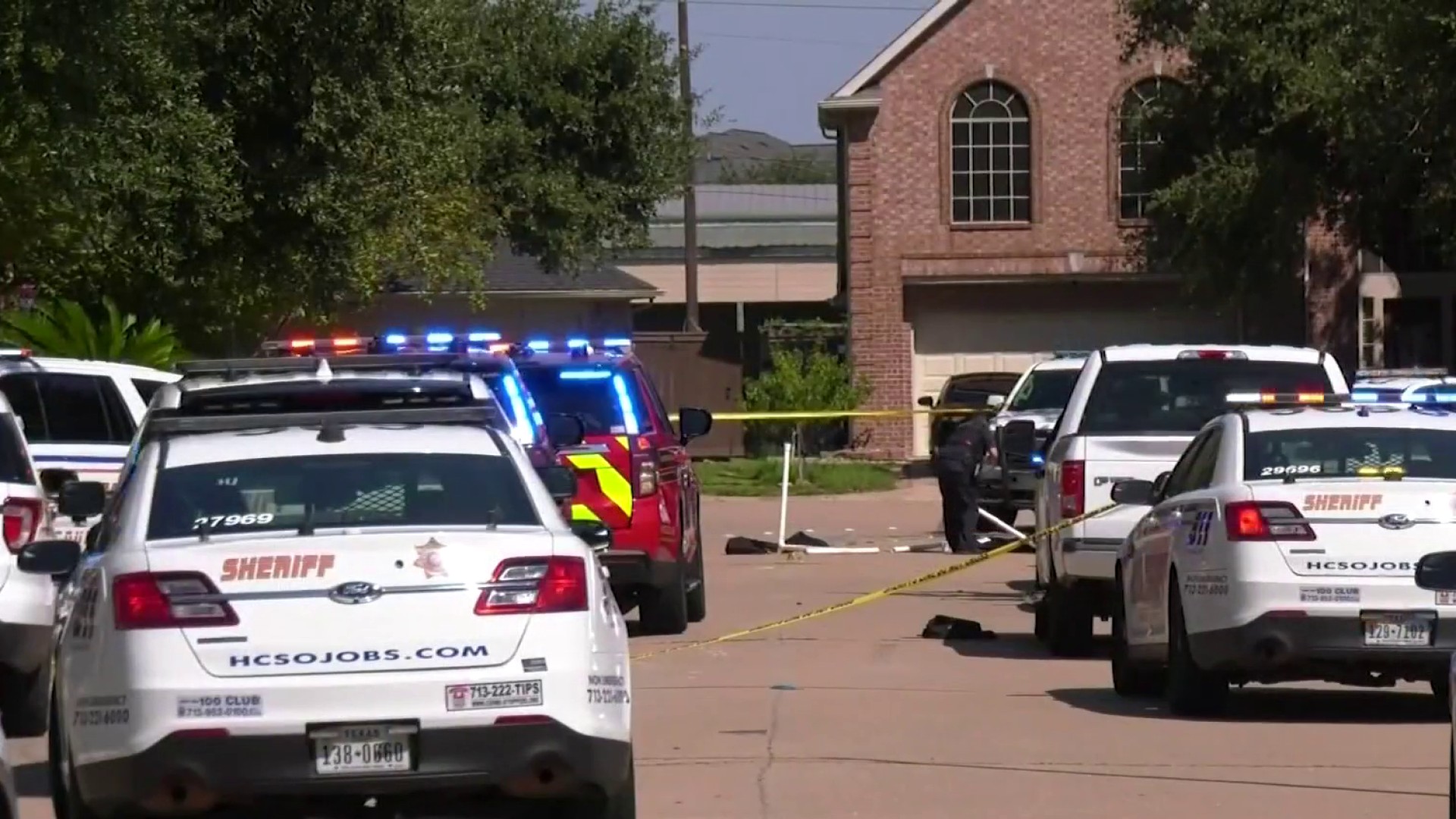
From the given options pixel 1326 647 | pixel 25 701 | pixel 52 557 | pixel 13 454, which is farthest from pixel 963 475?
pixel 52 557

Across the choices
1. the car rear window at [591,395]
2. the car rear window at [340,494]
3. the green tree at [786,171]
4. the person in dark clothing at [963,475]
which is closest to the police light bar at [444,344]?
the car rear window at [591,395]

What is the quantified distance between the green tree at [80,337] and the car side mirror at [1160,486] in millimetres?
11357

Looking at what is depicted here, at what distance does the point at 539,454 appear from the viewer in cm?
1465

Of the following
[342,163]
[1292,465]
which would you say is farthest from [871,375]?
[1292,465]

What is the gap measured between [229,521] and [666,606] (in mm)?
8734

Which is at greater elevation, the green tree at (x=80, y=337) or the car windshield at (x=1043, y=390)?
the green tree at (x=80, y=337)

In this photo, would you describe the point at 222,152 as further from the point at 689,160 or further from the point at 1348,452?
the point at 689,160

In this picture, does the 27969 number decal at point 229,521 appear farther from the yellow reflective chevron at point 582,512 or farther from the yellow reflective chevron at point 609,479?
the yellow reflective chevron at point 609,479

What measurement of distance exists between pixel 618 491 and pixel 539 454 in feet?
5.33

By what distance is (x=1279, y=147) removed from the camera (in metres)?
33.6

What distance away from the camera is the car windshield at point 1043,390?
26.0m

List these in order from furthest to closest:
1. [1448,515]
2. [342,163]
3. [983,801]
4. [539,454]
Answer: [342,163] → [539,454] → [1448,515] → [983,801]

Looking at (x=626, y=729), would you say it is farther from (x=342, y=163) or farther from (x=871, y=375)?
(x=871, y=375)

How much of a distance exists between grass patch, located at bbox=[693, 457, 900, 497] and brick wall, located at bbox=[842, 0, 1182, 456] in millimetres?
3726
